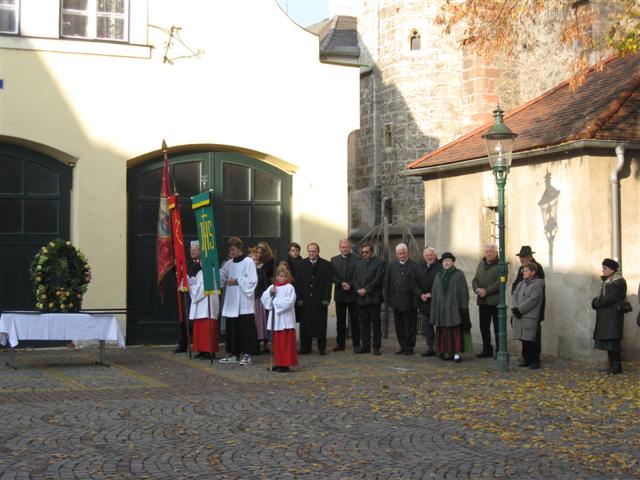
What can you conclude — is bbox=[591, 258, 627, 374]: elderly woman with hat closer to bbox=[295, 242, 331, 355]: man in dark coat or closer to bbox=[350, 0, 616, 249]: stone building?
bbox=[295, 242, 331, 355]: man in dark coat

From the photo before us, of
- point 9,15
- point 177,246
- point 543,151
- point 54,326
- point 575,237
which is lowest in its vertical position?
point 54,326

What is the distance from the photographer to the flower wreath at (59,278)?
13.8m

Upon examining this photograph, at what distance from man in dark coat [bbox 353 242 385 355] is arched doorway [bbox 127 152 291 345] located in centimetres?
266

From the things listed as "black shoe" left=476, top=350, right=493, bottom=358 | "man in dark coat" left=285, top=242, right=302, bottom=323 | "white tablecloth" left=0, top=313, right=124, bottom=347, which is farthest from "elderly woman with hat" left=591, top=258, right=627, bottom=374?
"white tablecloth" left=0, top=313, right=124, bottom=347

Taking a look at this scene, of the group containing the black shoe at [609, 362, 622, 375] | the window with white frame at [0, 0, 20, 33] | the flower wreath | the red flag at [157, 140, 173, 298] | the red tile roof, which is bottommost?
the black shoe at [609, 362, 622, 375]

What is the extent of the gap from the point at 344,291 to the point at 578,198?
3990 mm

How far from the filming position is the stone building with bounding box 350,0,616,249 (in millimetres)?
31062

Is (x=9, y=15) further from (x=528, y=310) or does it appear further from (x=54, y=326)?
(x=528, y=310)

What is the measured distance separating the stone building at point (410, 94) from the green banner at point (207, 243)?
1740 cm

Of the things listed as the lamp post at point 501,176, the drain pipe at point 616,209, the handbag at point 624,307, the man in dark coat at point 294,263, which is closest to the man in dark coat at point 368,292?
the man in dark coat at point 294,263

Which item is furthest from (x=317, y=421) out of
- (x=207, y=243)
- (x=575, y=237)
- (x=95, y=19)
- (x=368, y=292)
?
(x=95, y=19)

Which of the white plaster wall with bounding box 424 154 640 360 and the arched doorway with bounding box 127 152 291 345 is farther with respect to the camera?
the arched doorway with bounding box 127 152 291 345

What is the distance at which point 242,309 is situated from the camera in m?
14.5

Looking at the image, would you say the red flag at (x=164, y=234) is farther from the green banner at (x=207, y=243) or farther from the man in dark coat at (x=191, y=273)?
the green banner at (x=207, y=243)
